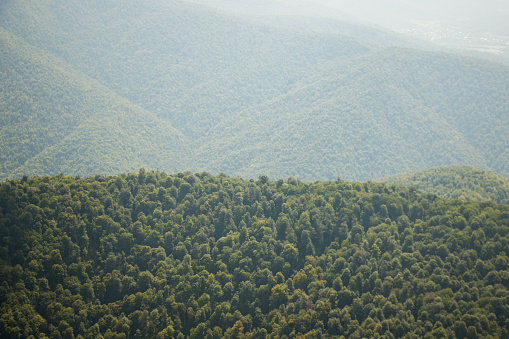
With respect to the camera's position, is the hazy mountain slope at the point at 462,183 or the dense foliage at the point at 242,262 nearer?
the dense foliage at the point at 242,262

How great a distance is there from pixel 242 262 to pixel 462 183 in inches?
3877

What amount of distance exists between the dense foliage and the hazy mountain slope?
48.4 meters

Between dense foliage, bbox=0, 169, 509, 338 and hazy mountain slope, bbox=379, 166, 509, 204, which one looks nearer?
dense foliage, bbox=0, 169, 509, 338

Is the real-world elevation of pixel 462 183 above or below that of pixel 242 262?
above

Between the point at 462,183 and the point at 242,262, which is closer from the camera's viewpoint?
the point at 242,262

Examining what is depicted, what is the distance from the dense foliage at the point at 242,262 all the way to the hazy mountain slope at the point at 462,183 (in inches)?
1904

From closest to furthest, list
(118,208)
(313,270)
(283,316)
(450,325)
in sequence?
(450,325), (283,316), (313,270), (118,208)

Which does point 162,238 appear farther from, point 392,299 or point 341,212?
point 392,299

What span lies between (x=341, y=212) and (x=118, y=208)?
49.1 meters

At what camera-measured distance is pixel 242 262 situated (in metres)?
94.8

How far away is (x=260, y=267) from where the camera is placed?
313 ft

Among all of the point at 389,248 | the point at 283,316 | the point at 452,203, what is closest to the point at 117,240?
the point at 283,316

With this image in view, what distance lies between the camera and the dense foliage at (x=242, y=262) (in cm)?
8012

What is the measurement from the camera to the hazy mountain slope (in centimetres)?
15175
